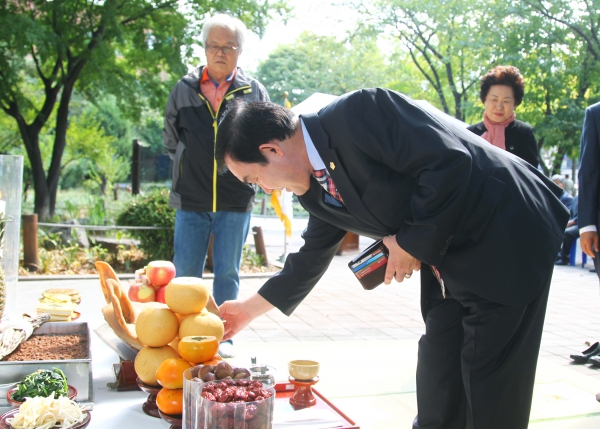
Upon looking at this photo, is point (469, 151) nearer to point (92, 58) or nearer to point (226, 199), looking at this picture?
point (226, 199)

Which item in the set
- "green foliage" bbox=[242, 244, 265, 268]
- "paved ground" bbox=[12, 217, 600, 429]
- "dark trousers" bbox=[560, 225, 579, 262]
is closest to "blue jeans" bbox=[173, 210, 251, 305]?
"paved ground" bbox=[12, 217, 600, 429]

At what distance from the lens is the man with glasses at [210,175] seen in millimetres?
3539

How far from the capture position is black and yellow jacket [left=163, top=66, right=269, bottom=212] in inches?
140

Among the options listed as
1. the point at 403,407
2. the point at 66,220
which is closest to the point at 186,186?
the point at 403,407

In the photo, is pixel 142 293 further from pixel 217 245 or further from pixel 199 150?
pixel 199 150

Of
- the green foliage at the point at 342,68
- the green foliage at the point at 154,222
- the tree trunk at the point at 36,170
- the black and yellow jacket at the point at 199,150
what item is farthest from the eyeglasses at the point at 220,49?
the green foliage at the point at 342,68

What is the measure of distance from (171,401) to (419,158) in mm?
1035

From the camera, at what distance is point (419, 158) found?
164cm

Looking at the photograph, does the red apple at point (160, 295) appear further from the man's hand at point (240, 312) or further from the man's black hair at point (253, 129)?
the man's black hair at point (253, 129)

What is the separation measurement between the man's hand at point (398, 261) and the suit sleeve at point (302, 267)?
445mm

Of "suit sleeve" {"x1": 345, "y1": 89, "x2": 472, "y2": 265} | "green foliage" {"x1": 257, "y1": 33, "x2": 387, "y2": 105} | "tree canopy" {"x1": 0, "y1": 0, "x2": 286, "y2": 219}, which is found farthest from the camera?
"green foliage" {"x1": 257, "y1": 33, "x2": 387, "y2": 105}

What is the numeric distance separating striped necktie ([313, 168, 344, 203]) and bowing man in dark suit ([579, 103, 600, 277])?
6.39ft

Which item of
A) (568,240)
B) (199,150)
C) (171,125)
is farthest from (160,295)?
(568,240)

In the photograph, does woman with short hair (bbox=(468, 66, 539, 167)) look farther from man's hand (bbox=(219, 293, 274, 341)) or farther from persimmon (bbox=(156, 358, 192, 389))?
persimmon (bbox=(156, 358, 192, 389))
